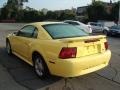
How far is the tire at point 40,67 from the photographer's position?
6356 millimetres

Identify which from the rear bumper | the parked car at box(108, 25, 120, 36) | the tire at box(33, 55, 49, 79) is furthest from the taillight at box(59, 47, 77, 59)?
the parked car at box(108, 25, 120, 36)

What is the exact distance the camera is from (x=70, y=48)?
19.0 feet

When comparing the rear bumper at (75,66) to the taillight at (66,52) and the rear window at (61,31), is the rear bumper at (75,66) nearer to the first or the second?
the taillight at (66,52)

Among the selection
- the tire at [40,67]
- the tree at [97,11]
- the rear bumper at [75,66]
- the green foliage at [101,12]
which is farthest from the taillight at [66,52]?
the tree at [97,11]

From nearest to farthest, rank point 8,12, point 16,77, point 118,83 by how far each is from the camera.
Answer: point 118,83
point 16,77
point 8,12

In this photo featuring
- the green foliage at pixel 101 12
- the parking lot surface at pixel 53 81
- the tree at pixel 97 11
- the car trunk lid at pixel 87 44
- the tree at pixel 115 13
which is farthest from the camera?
the tree at pixel 97 11

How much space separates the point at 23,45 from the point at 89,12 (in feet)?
146

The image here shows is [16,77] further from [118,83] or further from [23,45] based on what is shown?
[118,83]

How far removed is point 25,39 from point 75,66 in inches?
91.6

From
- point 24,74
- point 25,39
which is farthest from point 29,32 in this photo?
point 24,74

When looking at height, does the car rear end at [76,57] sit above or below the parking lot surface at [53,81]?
above

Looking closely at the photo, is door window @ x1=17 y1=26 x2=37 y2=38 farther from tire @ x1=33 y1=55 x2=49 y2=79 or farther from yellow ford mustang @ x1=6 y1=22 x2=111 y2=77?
tire @ x1=33 y1=55 x2=49 y2=79

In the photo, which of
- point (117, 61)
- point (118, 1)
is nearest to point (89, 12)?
point (118, 1)

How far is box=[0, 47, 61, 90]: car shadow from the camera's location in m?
6.20
